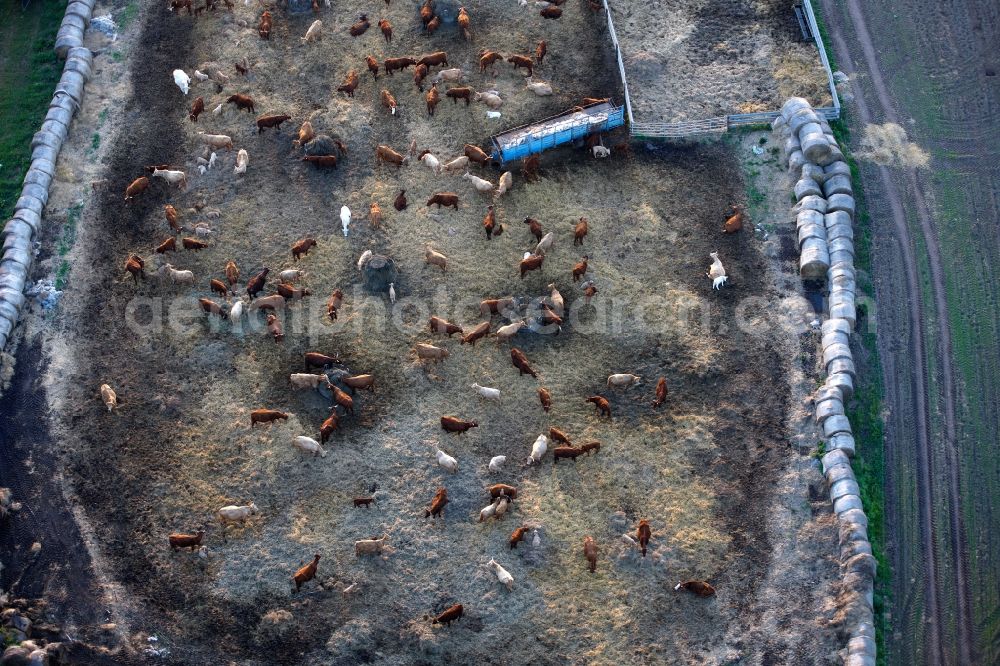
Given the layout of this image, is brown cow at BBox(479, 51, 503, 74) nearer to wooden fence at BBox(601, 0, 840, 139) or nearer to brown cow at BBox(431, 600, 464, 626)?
wooden fence at BBox(601, 0, 840, 139)

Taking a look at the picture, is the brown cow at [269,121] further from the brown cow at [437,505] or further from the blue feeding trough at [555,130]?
the brown cow at [437,505]

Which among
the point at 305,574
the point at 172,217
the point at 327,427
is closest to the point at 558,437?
the point at 327,427

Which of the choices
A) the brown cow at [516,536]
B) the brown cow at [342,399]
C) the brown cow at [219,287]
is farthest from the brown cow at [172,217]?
the brown cow at [516,536]

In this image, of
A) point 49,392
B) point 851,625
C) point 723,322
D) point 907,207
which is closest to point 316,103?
point 49,392

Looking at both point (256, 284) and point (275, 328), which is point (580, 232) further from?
point (256, 284)

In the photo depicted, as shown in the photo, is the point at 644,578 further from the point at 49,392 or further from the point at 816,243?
the point at 49,392
